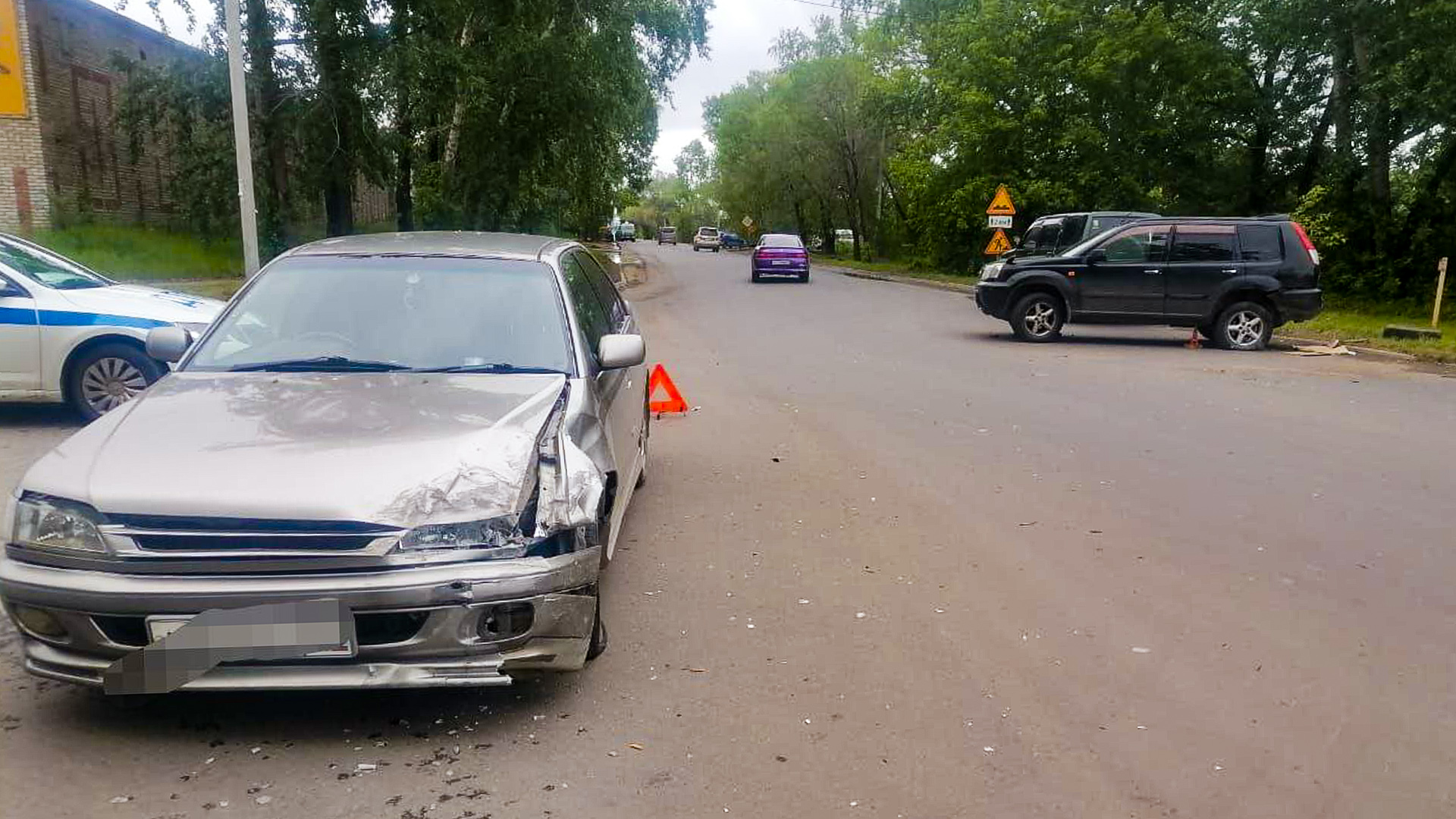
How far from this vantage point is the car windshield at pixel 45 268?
26.5 ft

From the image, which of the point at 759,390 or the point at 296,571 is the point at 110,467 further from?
the point at 759,390

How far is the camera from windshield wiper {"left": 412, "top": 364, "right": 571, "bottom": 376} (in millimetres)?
4449

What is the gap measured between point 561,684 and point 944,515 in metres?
3.08

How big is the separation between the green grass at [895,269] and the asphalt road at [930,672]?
23.1 metres

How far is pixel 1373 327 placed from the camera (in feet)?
57.8

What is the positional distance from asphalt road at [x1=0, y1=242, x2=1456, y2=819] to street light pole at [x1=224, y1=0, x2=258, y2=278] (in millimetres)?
4792

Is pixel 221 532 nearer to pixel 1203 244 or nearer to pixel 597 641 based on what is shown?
pixel 597 641

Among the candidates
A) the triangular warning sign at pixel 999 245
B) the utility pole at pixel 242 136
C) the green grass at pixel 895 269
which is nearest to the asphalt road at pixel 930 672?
the utility pole at pixel 242 136

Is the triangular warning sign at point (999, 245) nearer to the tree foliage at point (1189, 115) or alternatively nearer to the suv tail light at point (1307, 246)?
the tree foliage at point (1189, 115)

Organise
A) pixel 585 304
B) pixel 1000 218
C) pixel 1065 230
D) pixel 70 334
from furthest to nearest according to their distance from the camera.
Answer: pixel 1000 218
pixel 1065 230
pixel 70 334
pixel 585 304

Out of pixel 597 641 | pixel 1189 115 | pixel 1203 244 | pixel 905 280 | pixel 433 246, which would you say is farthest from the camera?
pixel 905 280

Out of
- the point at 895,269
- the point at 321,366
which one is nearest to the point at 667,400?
the point at 321,366

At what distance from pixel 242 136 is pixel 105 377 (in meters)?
4.96

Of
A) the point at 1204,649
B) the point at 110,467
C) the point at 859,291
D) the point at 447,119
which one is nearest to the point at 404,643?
the point at 110,467
